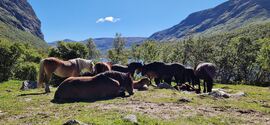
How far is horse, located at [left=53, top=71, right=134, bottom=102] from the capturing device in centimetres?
1700

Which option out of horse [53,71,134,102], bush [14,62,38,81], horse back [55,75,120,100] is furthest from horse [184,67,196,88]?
bush [14,62,38,81]

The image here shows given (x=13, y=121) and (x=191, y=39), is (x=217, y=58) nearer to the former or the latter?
(x=191, y=39)

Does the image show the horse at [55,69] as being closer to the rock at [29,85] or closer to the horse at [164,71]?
the rock at [29,85]

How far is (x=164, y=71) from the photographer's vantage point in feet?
96.3

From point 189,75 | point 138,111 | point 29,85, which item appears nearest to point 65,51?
point 189,75

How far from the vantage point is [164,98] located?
58.3 feet

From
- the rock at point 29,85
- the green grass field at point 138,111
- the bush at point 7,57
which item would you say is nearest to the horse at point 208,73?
the green grass field at point 138,111

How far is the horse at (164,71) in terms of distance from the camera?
96.6 ft

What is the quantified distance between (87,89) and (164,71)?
1333 cm

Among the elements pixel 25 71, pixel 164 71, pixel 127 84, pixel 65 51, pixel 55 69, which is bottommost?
pixel 127 84

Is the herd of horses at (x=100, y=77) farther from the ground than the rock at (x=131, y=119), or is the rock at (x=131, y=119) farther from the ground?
the herd of horses at (x=100, y=77)

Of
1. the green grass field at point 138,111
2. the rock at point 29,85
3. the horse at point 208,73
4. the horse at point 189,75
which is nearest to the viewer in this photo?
the green grass field at point 138,111

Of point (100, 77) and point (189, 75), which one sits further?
point (189, 75)

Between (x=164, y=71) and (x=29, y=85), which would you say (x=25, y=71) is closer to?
(x=29, y=85)
